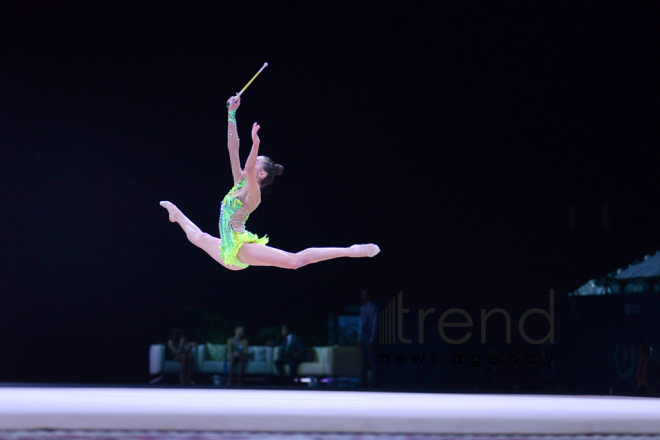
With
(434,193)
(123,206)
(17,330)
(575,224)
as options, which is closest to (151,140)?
(123,206)

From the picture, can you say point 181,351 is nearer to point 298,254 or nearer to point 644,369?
point 298,254

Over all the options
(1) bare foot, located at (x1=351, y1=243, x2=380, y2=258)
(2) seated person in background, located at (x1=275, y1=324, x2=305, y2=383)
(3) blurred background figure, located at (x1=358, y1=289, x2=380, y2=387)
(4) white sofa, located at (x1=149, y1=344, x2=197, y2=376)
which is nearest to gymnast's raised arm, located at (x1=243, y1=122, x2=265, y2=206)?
(1) bare foot, located at (x1=351, y1=243, x2=380, y2=258)

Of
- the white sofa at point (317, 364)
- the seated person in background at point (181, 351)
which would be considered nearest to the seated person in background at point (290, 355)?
the white sofa at point (317, 364)

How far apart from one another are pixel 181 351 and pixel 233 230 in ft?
10.7

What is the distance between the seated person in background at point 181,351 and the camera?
672cm

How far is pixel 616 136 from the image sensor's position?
22.1 feet

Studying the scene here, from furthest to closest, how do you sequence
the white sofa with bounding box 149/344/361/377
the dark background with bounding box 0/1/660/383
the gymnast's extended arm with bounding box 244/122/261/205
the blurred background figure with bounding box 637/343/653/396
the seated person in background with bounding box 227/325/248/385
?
the seated person in background with bounding box 227/325/248/385, the white sofa with bounding box 149/344/361/377, the dark background with bounding box 0/1/660/383, the blurred background figure with bounding box 637/343/653/396, the gymnast's extended arm with bounding box 244/122/261/205

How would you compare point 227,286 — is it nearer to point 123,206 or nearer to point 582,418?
point 123,206

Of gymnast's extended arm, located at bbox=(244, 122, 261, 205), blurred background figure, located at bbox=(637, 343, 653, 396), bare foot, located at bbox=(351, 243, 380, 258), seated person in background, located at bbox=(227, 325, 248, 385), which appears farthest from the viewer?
seated person in background, located at bbox=(227, 325, 248, 385)

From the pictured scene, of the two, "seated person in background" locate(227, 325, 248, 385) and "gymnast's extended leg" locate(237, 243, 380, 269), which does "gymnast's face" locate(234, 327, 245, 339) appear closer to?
"seated person in background" locate(227, 325, 248, 385)

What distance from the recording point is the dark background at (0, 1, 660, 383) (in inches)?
252

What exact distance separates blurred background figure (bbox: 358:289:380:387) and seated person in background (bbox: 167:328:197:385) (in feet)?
5.98

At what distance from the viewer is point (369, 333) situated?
6.14 meters

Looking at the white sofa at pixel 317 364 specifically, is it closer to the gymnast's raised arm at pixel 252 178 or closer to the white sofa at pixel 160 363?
the white sofa at pixel 160 363
